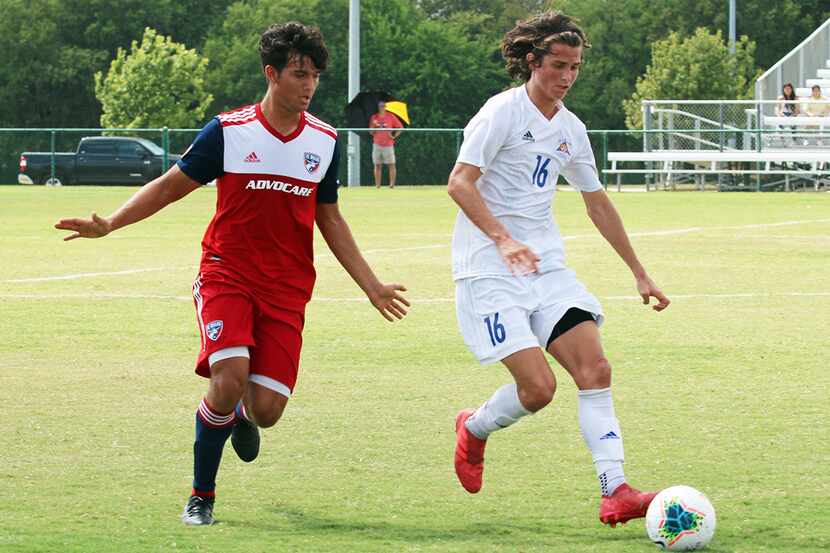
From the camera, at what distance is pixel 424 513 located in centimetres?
620

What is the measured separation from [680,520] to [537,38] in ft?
6.96

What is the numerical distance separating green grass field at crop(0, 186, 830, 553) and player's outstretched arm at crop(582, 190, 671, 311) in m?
0.74

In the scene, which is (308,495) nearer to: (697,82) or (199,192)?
(199,192)

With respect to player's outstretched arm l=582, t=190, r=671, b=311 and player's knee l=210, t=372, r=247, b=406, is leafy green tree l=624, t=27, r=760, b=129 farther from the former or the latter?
player's knee l=210, t=372, r=247, b=406

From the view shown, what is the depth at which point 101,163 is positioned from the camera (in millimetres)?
45094

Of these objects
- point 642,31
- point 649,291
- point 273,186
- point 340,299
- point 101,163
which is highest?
point 642,31

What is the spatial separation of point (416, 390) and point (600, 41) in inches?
2530

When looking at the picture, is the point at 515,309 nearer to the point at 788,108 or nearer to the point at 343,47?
the point at 788,108

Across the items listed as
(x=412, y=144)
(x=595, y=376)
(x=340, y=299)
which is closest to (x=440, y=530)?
(x=595, y=376)

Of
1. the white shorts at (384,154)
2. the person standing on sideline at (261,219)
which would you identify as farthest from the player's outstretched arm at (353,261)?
the white shorts at (384,154)

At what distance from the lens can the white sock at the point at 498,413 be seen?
6590 mm

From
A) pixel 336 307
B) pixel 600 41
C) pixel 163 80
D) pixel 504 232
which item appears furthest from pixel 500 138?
pixel 600 41

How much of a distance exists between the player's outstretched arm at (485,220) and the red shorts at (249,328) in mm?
780

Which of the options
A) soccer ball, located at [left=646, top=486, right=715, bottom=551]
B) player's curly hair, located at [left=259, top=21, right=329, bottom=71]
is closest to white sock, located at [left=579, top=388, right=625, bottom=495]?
soccer ball, located at [left=646, top=486, right=715, bottom=551]
